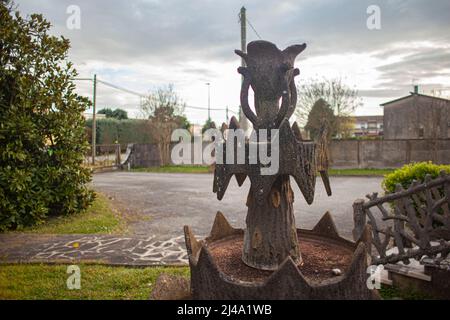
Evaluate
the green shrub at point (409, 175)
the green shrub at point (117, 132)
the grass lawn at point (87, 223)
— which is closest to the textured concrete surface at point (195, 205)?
the grass lawn at point (87, 223)

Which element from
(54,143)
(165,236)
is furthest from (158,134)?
(165,236)

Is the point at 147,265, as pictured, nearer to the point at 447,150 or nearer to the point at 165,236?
the point at 165,236

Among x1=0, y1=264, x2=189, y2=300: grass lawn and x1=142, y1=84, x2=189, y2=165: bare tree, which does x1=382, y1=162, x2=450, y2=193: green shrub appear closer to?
x1=0, y1=264, x2=189, y2=300: grass lawn

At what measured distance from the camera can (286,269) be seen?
192cm

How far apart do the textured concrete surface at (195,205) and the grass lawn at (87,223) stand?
544 millimetres

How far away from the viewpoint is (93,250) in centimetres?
586

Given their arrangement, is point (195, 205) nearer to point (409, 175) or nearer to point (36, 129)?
point (36, 129)

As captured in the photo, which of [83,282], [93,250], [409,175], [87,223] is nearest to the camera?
[83,282]

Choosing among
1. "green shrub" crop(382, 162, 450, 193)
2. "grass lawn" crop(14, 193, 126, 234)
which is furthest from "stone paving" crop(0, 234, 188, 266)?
"green shrub" crop(382, 162, 450, 193)

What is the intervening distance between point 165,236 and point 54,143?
12.7ft

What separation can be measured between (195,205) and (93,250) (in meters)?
Answer: 4.69

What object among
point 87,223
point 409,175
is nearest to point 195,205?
point 87,223

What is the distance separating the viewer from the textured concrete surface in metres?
7.77
